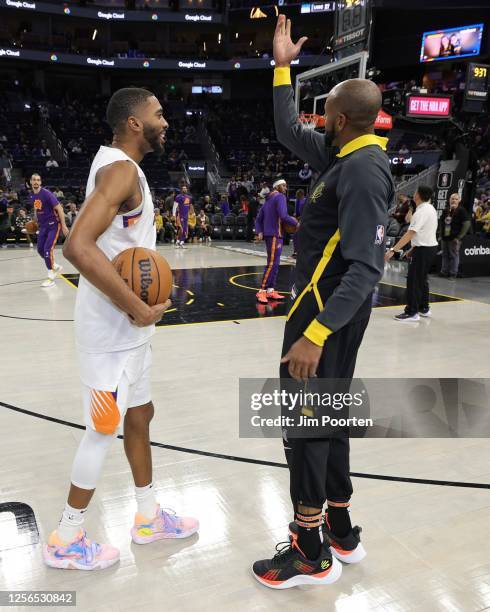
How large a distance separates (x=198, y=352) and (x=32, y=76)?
33157mm

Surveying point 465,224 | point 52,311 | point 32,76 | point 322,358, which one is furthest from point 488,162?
point 32,76

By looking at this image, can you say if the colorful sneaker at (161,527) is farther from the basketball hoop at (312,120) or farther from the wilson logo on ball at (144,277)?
the basketball hoop at (312,120)

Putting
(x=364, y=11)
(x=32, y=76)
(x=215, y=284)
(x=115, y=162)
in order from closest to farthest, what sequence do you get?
(x=115, y=162)
(x=215, y=284)
(x=364, y=11)
(x=32, y=76)

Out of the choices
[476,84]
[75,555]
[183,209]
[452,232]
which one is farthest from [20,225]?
[75,555]

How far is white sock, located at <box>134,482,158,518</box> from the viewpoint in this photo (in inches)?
98.2

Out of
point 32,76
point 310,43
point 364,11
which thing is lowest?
point 364,11

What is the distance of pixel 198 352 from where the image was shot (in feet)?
18.3

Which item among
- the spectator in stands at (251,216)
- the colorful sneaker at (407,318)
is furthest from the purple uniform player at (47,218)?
the spectator in stands at (251,216)

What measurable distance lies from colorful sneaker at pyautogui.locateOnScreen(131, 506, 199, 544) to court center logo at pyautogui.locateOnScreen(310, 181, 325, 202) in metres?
1.61

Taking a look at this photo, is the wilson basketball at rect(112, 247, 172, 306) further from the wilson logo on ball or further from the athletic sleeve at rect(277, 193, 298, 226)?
the athletic sleeve at rect(277, 193, 298, 226)

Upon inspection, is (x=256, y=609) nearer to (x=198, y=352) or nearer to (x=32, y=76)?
(x=198, y=352)

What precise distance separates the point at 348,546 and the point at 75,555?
1174mm

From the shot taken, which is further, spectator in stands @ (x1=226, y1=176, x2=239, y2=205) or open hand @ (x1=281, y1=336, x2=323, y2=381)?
spectator in stands @ (x1=226, y1=176, x2=239, y2=205)

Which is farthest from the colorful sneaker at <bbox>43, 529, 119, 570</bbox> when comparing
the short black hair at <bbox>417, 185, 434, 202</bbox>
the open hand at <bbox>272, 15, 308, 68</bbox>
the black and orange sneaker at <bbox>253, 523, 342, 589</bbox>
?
the short black hair at <bbox>417, 185, 434, 202</bbox>
